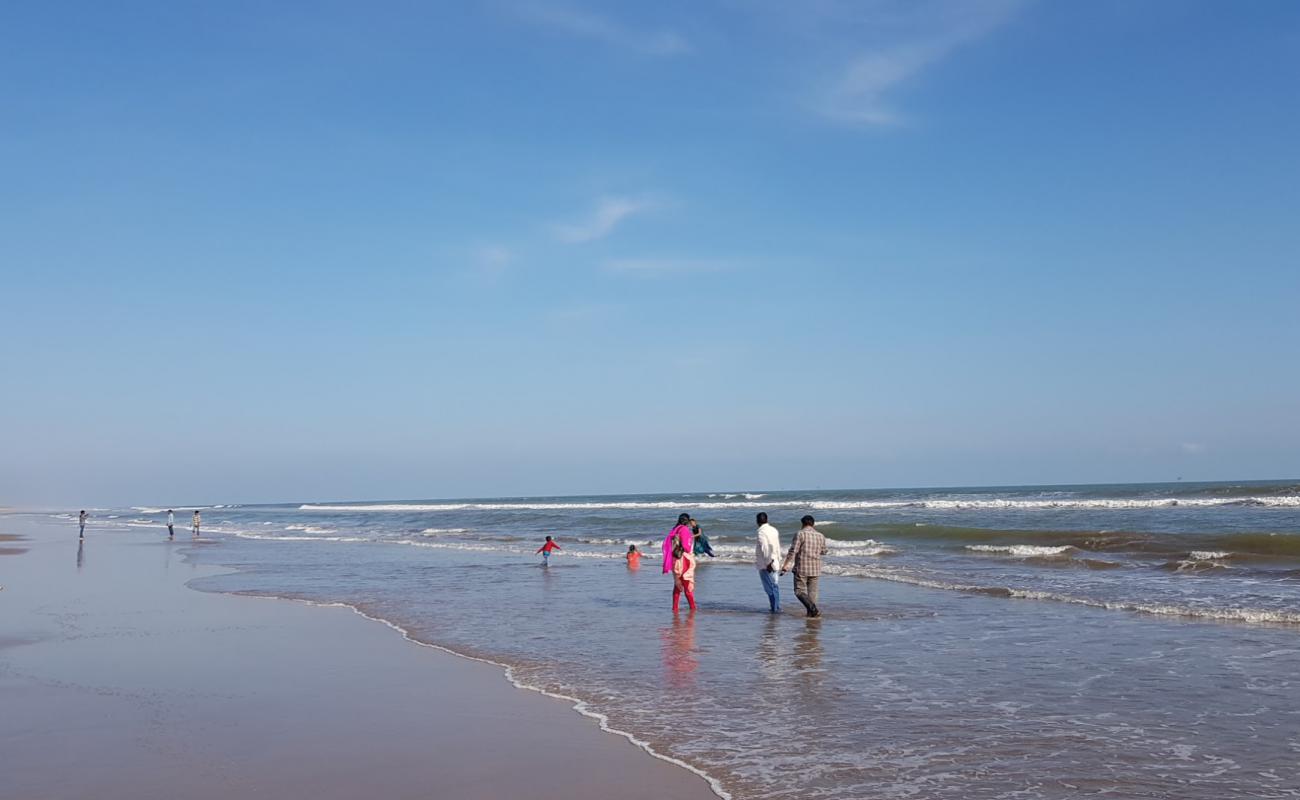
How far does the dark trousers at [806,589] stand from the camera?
1381cm

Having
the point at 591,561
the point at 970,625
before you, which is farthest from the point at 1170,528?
the point at 970,625

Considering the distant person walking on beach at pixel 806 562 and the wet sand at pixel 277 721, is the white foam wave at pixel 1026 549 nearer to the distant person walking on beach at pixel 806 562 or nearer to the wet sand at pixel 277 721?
the distant person walking on beach at pixel 806 562

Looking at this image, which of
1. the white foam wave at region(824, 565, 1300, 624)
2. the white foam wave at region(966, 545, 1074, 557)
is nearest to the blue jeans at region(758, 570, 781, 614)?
the white foam wave at region(824, 565, 1300, 624)

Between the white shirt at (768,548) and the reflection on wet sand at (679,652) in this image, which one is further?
the white shirt at (768,548)

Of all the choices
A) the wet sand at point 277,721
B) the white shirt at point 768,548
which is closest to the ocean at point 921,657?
the wet sand at point 277,721

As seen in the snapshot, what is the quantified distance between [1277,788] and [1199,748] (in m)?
0.96

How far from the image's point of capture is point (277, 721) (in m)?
7.63

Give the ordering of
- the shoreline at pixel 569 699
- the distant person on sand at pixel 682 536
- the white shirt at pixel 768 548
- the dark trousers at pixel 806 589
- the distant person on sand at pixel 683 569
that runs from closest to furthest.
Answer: the shoreline at pixel 569 699
the dark trousers at pixel 806 589
the white shirt at pixel 768 548
the distant person on sand at pixel 682 536
the distant person on sand at pixel 683 569

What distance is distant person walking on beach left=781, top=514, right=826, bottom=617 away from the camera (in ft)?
45.4

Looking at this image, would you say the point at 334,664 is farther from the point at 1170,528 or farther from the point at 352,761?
the point at 1170,528

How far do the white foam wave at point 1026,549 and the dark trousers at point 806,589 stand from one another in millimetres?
12971

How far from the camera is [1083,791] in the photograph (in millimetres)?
5887

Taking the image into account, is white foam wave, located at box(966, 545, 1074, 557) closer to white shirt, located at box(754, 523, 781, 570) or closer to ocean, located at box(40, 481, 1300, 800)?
ocean, located at box(40, 481, 1300, 800)

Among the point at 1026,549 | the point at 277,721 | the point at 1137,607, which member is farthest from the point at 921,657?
the point at 1026,549
